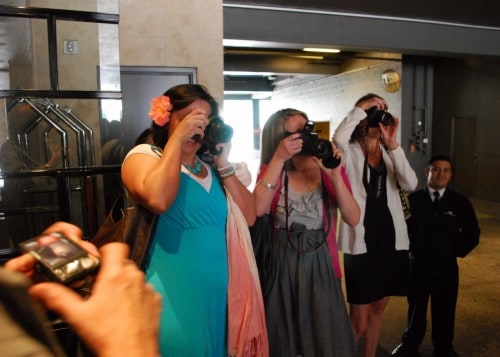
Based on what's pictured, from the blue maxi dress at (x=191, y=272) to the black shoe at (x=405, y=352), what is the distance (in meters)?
1.79

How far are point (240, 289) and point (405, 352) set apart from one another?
183cm

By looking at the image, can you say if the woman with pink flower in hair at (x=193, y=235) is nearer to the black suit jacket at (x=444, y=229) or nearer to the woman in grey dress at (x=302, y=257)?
the woman in grey dress at (x=302, y=257)

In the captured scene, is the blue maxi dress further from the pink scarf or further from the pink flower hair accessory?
the pink flower hair accessory

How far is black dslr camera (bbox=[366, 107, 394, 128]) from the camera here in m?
2.31

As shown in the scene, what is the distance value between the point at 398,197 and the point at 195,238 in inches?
56.9

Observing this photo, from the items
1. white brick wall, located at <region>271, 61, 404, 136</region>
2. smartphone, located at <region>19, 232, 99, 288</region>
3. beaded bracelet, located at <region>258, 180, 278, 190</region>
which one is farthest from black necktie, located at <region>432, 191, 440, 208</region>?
white brick wall, located at <region>271, 61, 404, 136</region>

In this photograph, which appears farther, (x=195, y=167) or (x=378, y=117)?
(x=378, y=117)

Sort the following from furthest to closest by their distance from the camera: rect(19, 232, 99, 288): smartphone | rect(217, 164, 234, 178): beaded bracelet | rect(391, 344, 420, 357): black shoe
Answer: rect(391, 344, 420, 357): black shoe, rect(217, 164, 234, 178): beaded bracelet, rect(19, 232, 99, 288): smartphone

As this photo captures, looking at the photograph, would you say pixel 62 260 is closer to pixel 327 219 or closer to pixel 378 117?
pixel 327 219

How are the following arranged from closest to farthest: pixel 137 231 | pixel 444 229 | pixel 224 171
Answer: pixel 137 231, pixel 224 171, pixel 444 229

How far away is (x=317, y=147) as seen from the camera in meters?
1.94

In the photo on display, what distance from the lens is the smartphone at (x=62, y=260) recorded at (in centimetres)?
53

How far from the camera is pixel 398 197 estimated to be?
2.43 meters

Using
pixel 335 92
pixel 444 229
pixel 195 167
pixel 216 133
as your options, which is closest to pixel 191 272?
pixel 195 167
